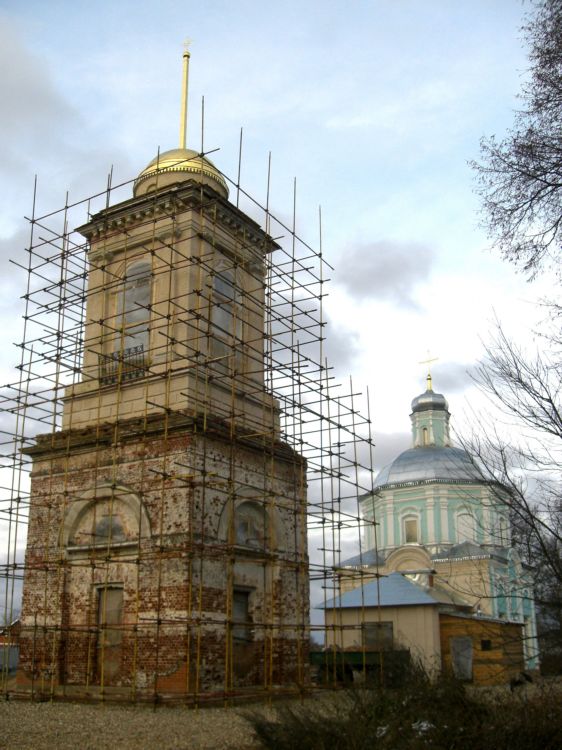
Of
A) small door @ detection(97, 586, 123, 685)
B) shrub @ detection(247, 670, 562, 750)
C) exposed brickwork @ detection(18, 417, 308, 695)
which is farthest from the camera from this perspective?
small door @ detection(97, 586, 123, 685)

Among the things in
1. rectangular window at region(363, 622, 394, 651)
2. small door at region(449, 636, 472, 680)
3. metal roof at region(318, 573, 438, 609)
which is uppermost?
metal roof at region(318, 573, 438, 609)

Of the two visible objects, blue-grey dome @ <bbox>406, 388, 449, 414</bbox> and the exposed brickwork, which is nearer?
the exposed brickwork

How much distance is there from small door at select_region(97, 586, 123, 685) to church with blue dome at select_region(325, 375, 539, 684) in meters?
10.6

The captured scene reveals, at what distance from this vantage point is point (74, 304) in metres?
20.4

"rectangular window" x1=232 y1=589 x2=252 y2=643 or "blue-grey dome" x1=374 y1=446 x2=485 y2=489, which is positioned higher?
"blue-grey dome" x1=374 y1=446 x2=485 y2=489

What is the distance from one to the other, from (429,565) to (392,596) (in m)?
12.3

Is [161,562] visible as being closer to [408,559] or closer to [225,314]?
[225,314]

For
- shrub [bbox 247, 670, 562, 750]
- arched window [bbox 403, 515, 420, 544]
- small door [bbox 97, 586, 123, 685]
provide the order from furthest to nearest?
arched window [bbox 403, 515, 420, 544] → small door [bbox 97, 586, 123, 685] → shrub [bbox 247, 670, 562, 750]

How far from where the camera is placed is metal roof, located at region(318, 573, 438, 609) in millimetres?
28156

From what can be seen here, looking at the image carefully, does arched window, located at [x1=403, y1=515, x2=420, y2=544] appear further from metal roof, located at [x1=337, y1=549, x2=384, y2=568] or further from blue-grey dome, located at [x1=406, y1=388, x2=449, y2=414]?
blue-grey dome, located at [x1=406, y1=388, x2=449, y2=414]

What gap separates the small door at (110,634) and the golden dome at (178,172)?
9.86 m

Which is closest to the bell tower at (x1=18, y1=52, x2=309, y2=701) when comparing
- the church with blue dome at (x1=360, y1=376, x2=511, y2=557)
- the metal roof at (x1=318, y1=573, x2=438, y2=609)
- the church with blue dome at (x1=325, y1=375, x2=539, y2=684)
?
the church with blue dome at (x1=325, y1=375, x2=539, y2=684)

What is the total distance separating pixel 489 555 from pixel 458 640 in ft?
39.8

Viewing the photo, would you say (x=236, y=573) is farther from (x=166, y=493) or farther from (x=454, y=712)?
(x=454, y=712)
